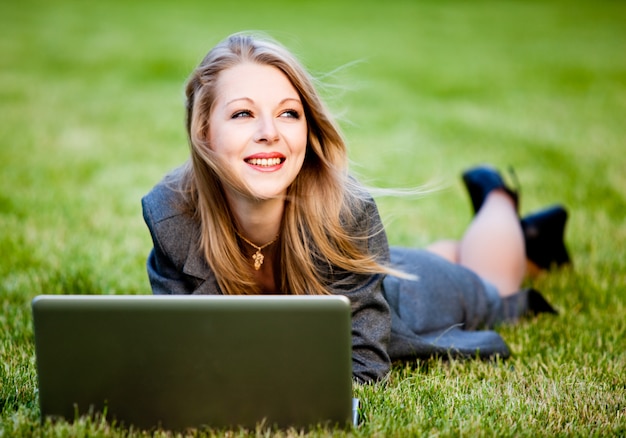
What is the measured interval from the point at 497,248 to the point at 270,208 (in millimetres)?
1512

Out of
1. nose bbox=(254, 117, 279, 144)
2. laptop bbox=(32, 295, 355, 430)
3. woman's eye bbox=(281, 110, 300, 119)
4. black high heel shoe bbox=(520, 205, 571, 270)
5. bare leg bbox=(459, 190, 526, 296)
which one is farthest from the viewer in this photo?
black high heel shoe bbox=(520, 205, 571, 270)

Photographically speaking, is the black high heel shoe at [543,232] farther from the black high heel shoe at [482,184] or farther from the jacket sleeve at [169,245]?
the jacket sleeve at [169,245]

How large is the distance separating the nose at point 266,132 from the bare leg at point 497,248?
1648 mm

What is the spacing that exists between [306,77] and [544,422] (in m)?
1.30

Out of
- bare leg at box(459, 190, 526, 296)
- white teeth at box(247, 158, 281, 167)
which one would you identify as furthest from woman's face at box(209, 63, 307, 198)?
bare leg at box(459, 190, 526, 296)

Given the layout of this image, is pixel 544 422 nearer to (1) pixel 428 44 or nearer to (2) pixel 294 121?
(2) pixel 294 121

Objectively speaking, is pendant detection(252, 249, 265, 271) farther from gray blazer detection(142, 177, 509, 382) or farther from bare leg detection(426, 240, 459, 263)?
bare leg detection(426, 240, 459, 263)

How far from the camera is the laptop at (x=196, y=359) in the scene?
2.02 meters

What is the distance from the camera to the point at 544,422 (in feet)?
7.75

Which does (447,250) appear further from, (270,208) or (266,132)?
(266,132)

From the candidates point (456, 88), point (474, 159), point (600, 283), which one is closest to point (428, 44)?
point (456, 88)

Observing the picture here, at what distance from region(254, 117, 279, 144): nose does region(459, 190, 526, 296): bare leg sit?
5.41ft

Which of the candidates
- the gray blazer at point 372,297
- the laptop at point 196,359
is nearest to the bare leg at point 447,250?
the gray blazer at point 372,297

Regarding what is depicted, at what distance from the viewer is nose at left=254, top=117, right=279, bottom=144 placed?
254cm
